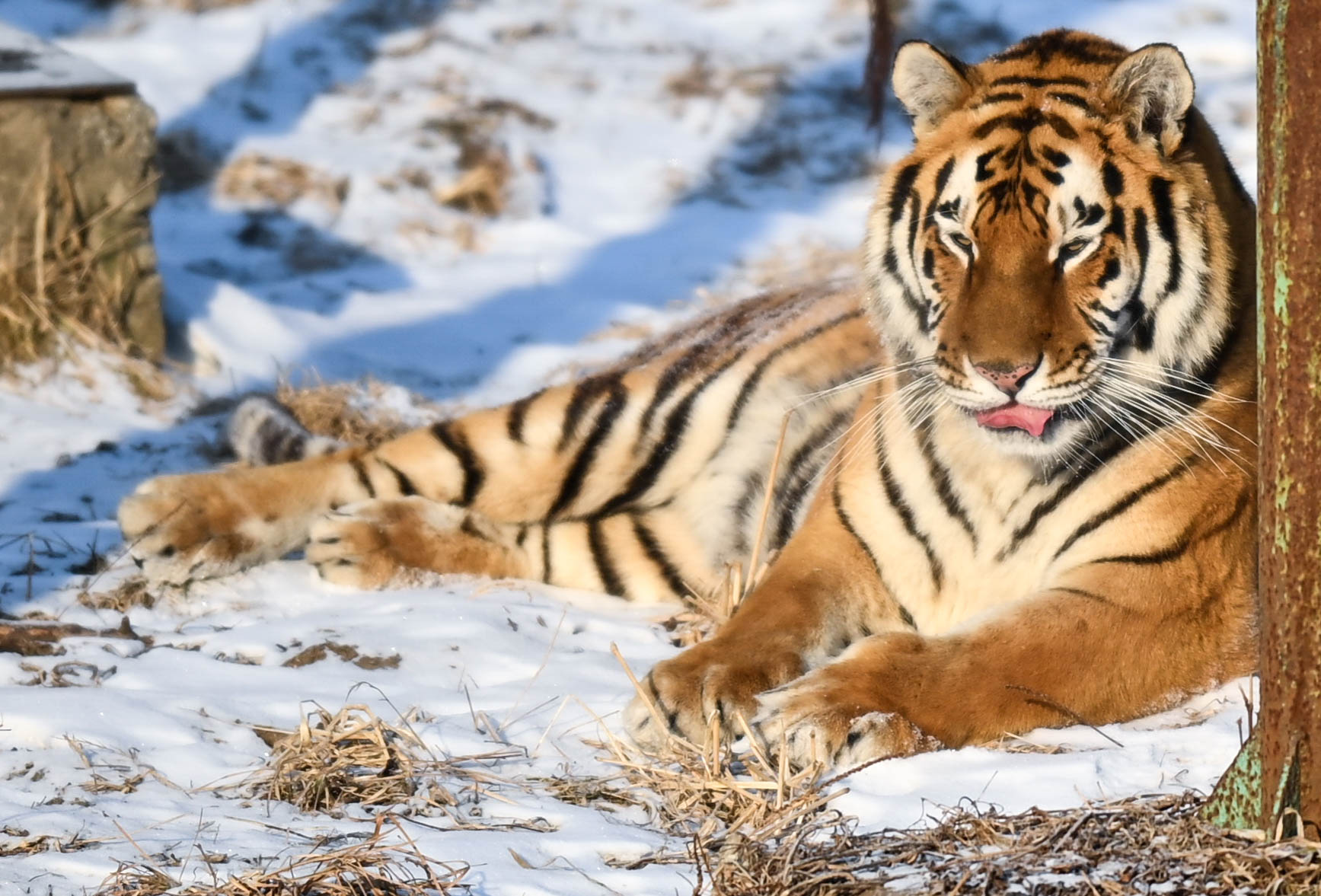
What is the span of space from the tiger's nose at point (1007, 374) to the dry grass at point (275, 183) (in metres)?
4.17

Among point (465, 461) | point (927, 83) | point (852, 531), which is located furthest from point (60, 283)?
point (927, 83)

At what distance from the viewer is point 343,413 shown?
439 centimetres

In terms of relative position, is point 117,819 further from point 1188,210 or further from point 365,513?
point 1188,210

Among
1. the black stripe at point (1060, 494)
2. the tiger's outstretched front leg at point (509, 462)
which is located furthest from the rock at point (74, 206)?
the black stripe at point (1060, 494)

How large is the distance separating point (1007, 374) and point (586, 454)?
1.39 metres

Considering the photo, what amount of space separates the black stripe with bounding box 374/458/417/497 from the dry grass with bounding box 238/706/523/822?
4.02 feet

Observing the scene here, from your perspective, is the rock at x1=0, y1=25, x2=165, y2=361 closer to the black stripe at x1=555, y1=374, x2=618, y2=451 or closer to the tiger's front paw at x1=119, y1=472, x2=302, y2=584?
the tiger's front paw at x1=119, y1=472, x2=302, y2=584

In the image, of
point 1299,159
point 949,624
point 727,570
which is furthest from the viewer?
point 727,570

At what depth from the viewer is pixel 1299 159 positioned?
1.63 meters

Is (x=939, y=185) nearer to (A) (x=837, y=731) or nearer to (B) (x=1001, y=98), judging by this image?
(B) (x=1001, y=98)

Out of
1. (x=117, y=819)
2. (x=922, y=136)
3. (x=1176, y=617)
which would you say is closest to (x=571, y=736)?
(x=117, y=819)

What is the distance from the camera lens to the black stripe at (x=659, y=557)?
336 centimetres

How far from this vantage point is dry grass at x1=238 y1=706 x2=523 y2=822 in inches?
83.7

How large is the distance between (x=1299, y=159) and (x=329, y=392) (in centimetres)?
327
